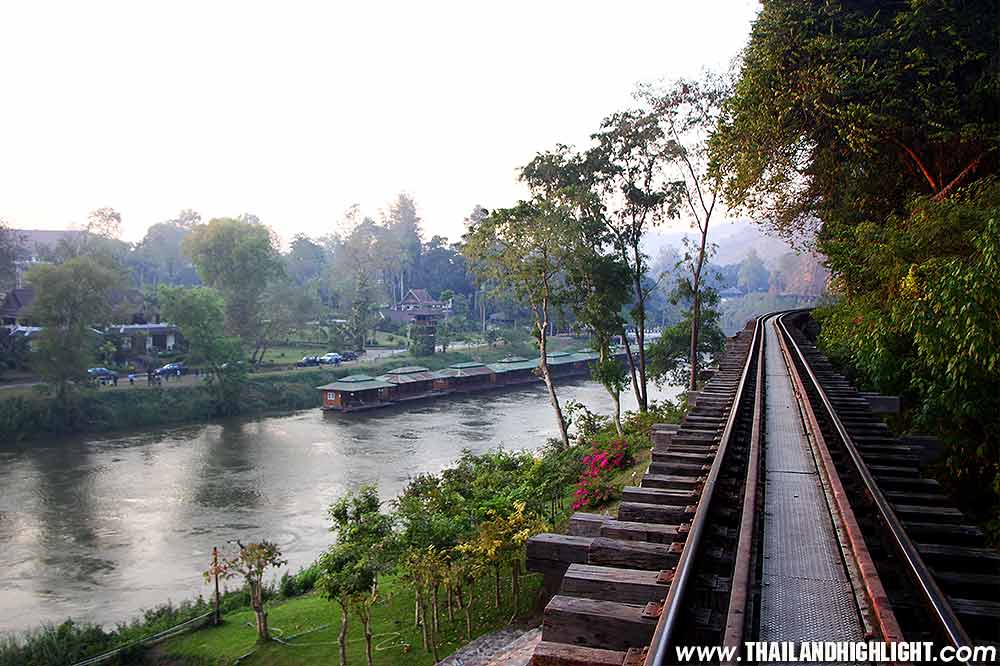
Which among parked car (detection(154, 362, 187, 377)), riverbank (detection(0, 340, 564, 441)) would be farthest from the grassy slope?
parked car (detection(154, 362, 187, 377))

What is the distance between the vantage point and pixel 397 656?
28.5 feet

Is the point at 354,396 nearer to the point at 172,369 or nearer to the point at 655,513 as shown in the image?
the point at 172,369

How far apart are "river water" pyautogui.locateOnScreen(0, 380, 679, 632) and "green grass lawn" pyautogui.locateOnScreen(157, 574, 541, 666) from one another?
309 centimetres

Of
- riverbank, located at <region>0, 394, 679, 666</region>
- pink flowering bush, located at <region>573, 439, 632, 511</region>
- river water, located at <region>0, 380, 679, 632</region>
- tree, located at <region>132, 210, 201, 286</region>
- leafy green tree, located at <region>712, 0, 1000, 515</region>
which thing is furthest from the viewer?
tree, located at <region>132, 210, 201, 286</region>

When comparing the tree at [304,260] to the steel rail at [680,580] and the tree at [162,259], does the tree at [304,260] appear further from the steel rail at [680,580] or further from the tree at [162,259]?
the steel rail at [680,580]

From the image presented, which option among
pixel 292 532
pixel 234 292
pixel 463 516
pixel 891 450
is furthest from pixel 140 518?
pixel 234 292

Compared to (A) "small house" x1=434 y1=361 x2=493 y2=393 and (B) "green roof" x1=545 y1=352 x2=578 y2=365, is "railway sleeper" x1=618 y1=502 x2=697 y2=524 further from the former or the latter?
(B) "green roof" x1=545 y1=352 x2=578 y2=365

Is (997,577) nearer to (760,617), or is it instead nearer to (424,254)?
(760,617)

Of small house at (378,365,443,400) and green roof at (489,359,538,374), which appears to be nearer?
small house at (378,365,443,400)

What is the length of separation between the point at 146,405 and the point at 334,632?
2798 cm

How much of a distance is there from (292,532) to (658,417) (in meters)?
10.3

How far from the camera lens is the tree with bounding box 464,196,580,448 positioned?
19656 mm

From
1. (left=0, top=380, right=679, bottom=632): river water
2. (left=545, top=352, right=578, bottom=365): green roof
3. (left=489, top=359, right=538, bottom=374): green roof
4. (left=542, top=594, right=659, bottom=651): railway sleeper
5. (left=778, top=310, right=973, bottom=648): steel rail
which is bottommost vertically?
(left=0, top=380, right=679, bottom=632): river water

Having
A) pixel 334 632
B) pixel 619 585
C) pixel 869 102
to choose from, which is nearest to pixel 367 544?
pixel 334 632
